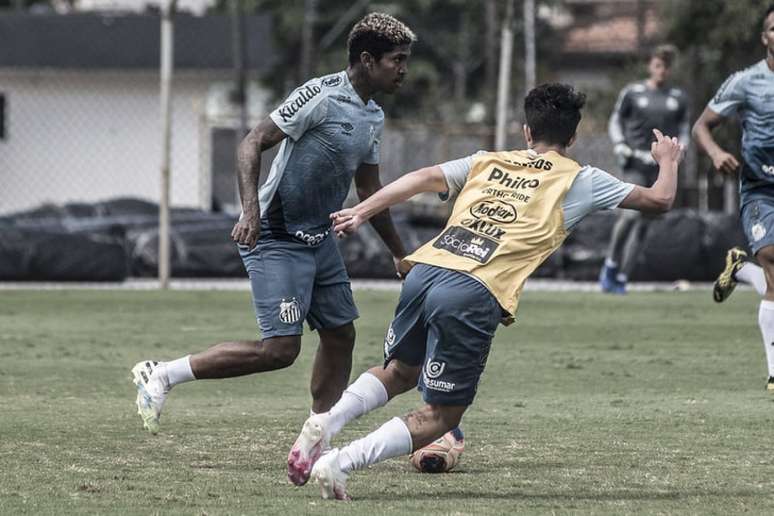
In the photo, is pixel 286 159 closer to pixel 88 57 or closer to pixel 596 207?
pixel 596 207

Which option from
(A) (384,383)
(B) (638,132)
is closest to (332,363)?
(A) (384,383)

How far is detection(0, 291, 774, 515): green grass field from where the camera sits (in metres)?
6.40

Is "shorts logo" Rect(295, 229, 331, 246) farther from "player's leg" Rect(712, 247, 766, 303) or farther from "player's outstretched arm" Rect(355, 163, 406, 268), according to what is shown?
"player's leg" Rect(712, 247, 766, 303)

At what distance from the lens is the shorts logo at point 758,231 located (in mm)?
9820

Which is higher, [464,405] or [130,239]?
[464,405]

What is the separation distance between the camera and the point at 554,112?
6.70 m

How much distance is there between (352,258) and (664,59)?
482cm

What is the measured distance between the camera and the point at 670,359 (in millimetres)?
11891

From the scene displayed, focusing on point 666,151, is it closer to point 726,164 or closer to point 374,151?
point 374,151

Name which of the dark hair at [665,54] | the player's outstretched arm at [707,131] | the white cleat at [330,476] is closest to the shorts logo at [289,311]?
the white cleat at [330,476]

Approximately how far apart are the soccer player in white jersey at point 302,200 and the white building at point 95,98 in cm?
A: 2810

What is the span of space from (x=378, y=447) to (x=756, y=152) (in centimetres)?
441

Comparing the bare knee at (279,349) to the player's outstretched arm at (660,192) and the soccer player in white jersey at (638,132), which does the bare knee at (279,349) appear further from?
the soccer player in white jersey at (638,132)

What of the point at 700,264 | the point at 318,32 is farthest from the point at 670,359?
the point at 318,32
